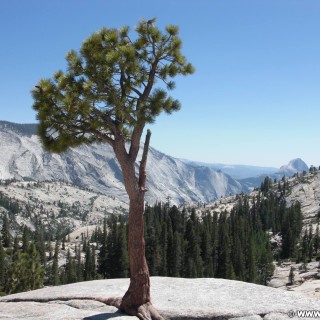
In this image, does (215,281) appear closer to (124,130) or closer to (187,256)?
(124,130)

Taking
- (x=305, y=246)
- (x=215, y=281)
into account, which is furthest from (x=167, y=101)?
(x=305, y=246)

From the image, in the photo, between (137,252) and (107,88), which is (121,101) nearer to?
(107,88)

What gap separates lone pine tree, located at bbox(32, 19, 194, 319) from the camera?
20922 millimetres

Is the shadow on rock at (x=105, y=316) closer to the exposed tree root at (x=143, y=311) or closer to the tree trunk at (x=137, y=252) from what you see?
the exposed tree root at (x=143, y=311)

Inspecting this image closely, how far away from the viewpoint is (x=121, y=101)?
2117 cm

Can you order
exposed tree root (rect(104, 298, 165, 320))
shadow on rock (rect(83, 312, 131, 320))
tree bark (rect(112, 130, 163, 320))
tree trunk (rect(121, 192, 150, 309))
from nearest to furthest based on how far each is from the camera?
shadow on rock (rect(83, 312, 131, 320)) < exposed tree root (rect(104, 298, 165, 320)) < tree bark (rect(112, 130, 163, 320)) < tree trunk (rect(121, 192, 150, 309))

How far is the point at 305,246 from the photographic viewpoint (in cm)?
16362

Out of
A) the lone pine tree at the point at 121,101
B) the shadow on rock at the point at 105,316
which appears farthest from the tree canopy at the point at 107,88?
the shadow on rock at the point at 105,316

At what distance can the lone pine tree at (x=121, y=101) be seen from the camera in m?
20.9

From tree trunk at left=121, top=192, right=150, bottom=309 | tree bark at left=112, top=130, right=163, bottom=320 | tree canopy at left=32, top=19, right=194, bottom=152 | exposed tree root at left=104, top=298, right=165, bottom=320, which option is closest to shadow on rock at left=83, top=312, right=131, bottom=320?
exposed tree root at left=104, top=298, right=165, bottom=320

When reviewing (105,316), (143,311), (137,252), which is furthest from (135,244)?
(105,316)

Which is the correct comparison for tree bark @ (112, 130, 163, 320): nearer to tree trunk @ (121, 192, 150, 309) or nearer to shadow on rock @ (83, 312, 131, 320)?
tree trunk @ (121, 192, 150, 309)

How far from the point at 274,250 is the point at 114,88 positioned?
184m

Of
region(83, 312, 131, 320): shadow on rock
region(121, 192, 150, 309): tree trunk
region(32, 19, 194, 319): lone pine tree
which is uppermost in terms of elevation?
region(32, 19, 194, 319): lone pine tree
